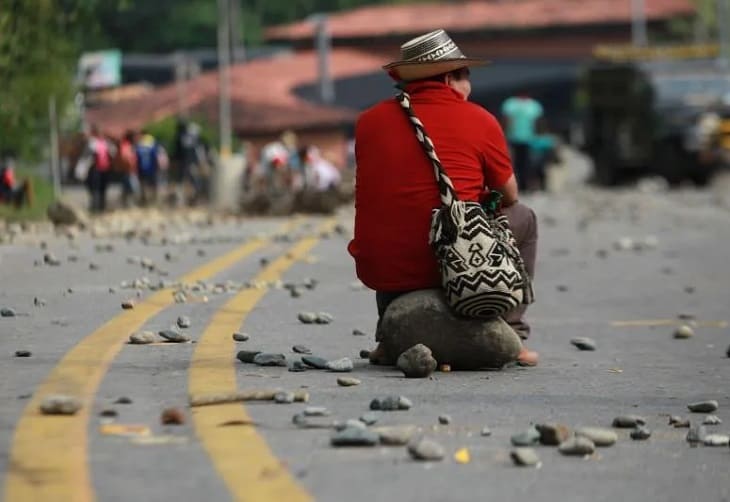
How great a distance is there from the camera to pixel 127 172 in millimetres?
44281

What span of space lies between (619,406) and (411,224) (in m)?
1.66

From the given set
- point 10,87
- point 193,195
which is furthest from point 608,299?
point 193,195

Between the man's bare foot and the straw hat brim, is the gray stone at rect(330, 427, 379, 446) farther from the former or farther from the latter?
the straw hat brim

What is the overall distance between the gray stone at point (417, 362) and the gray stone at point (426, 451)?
2.46 meters

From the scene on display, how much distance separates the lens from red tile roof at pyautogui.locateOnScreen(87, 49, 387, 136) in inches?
3469

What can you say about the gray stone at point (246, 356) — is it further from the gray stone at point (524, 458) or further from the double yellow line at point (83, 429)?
the gray stone at point (524, 458)

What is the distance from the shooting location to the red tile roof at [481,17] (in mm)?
108125

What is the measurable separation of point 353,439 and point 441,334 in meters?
2.89

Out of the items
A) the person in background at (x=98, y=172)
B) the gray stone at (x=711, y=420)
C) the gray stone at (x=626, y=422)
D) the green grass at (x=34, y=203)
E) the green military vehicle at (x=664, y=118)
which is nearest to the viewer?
the gray stone at (x=626, y=422)

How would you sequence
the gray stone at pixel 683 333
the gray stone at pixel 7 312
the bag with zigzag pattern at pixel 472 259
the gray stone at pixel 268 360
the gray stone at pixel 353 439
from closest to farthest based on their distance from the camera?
the gray stone at pixel 353 439, the gray stone at pixel 268 360, the bag with zigzag pattern at pixel 472 259, the gray stone at pixel 7 312, the gray stone at pixel 683 333

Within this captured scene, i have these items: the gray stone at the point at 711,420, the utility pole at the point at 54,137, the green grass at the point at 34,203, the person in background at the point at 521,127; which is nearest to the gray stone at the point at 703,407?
the gray stone at the point at 711,420

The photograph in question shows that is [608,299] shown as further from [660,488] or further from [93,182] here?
[93,182]

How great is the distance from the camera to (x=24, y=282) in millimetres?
→ 14305

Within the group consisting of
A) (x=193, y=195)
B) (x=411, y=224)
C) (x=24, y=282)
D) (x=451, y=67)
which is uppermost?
(x=451, y=67)
